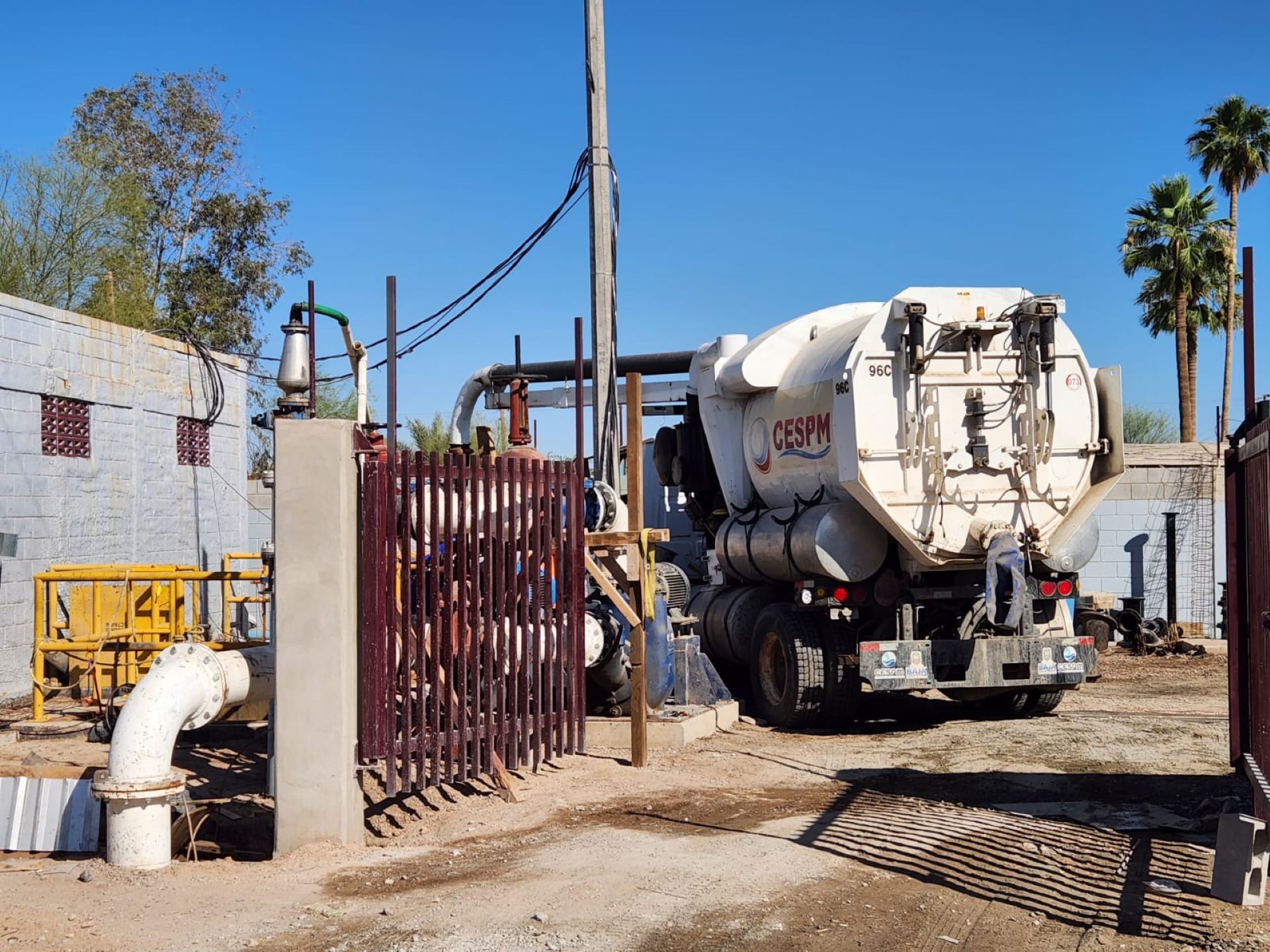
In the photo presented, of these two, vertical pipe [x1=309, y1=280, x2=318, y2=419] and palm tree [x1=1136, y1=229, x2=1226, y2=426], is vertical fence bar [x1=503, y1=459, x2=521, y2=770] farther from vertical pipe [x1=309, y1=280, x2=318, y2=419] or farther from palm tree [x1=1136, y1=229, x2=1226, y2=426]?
palm tree [x1=1136, y1=229, x2=1226, y2=426]

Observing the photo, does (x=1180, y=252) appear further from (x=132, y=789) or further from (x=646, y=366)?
(x=132, y=789)

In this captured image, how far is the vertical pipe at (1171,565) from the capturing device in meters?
20.8

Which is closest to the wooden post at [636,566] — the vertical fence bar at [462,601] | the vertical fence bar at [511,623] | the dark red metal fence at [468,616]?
the dark red metal fence at [468,616]

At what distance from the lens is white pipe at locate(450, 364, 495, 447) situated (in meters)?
19.8

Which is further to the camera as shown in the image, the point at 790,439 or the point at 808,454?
the point at 790,439

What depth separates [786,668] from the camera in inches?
469

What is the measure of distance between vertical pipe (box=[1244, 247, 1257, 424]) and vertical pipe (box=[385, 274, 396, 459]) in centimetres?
562

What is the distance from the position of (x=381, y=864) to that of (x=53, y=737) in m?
5.14

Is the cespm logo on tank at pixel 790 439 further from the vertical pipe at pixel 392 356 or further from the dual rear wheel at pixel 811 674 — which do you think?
the vertical pipe at pixel 392 356

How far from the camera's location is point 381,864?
22.8ft

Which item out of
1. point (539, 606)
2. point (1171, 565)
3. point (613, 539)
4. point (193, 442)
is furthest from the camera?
point (1171, 565)

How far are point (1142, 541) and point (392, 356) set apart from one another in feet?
50.2

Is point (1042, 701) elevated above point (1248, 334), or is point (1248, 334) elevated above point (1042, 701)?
point (1248, 334)

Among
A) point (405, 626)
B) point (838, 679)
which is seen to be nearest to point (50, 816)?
point (405, 626)
